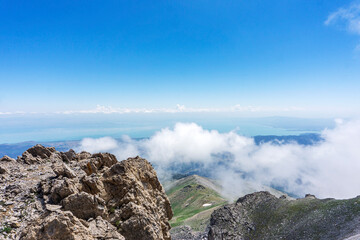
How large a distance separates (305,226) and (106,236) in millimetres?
75813

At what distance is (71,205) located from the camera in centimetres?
2128

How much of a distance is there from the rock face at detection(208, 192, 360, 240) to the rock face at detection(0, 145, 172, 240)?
6074 cm

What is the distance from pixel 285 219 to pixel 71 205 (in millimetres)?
84429

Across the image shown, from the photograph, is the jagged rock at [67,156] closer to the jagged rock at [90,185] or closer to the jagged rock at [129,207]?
the jagged rock at [129,207]

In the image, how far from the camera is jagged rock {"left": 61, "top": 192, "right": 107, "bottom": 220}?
836 inches

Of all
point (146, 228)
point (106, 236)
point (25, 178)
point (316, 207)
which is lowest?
point (316, 207)

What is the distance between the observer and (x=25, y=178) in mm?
27047

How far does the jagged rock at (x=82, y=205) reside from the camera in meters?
21.2

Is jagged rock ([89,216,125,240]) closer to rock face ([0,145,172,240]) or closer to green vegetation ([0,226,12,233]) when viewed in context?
rock face ([0,145,172,240])

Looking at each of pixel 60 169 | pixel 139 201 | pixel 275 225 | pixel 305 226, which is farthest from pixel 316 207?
pixel 60 169

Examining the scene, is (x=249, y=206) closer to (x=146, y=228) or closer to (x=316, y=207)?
(x=316, y=207)

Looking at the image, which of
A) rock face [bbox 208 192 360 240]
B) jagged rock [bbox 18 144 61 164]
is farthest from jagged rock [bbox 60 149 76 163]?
rock face [bbox 208 192 360 240]

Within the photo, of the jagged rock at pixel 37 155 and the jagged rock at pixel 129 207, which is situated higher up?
the jagged rock at pixel 37 155

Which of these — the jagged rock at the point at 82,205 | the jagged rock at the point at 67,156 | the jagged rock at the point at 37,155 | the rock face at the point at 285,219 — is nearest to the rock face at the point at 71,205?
the jagged rock at the point at 82,205
